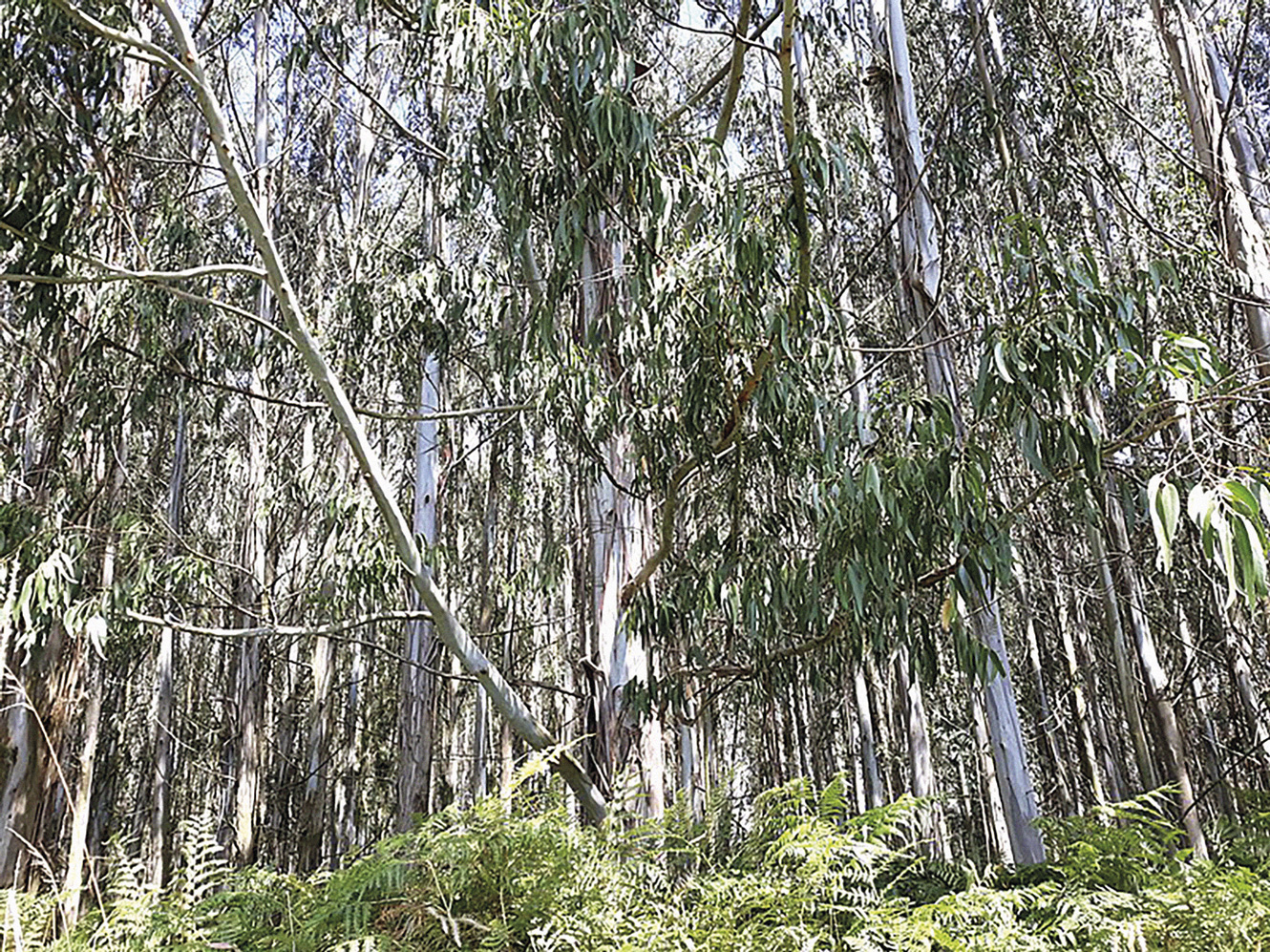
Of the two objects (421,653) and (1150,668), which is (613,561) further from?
(421,653)

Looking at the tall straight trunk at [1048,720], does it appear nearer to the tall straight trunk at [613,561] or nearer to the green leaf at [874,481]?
the tall straight trunk at [613,561]

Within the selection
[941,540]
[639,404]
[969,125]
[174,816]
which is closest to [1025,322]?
[941,540]

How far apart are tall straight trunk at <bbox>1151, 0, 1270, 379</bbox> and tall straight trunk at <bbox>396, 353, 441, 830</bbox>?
16.5 ft

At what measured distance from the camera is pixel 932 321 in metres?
5.92

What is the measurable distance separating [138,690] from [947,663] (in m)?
9.67

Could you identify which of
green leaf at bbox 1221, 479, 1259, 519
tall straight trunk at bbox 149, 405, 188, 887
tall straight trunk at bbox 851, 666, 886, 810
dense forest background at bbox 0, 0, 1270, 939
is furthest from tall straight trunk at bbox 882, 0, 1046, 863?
tall straight trunk at bbox 149, 405, 188, 887

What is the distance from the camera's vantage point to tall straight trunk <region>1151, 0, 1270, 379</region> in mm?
3953

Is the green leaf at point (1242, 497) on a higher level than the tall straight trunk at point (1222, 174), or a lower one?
lower

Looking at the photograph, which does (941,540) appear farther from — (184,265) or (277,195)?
(277,195)

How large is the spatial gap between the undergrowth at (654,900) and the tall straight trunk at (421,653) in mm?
5301

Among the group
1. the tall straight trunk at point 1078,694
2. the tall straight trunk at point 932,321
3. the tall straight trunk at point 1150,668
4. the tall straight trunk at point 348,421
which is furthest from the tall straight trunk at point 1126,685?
the tall straight trunk at point 1078,694

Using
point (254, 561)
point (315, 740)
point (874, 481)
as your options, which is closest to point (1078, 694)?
point (315, 740)

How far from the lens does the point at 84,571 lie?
195 inches

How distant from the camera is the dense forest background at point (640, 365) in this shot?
352 cm
